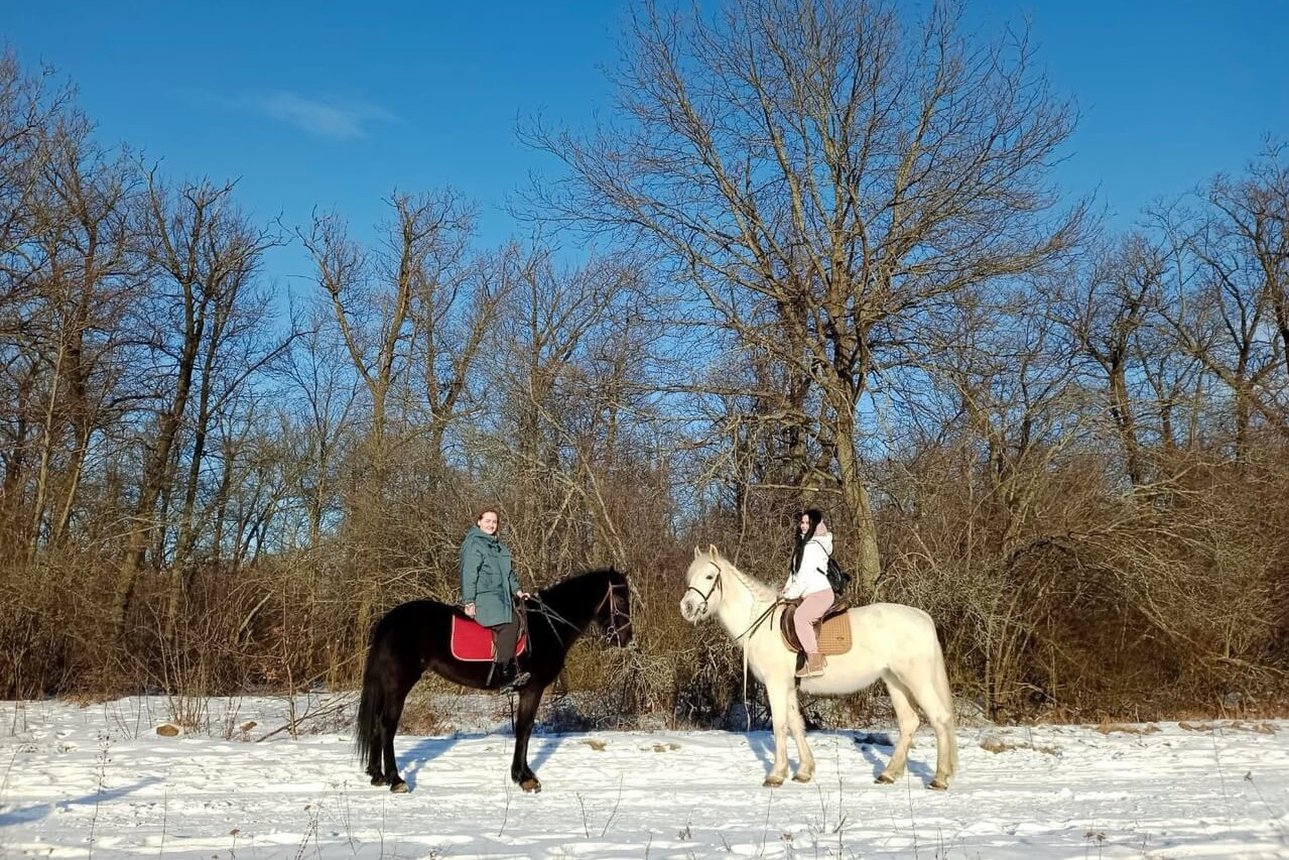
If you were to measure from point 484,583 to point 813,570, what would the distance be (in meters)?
3.10

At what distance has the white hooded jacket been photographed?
31.0 feet

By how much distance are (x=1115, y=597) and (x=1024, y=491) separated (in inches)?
78.1

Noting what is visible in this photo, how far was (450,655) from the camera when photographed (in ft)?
29.7

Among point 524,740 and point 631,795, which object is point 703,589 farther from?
point 524,740

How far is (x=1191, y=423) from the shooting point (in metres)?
15.1

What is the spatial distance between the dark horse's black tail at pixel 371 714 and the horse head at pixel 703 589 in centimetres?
290

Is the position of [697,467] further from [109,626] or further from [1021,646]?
[109,626]

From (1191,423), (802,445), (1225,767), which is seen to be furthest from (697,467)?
(1191,423)

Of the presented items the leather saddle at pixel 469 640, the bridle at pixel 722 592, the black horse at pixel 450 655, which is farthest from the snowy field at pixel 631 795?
the bridle at pixel 722 592

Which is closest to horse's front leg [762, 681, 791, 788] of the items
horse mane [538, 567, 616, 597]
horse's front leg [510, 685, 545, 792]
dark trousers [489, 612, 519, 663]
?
horse mane [538, 567, 616, 597]

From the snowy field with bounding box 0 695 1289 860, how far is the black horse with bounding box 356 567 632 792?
37 cm

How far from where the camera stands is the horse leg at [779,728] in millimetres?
8992

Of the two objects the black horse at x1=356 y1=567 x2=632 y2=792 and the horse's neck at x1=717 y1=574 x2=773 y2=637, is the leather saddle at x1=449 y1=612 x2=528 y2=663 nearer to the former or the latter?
the black horse at x1=356 y1=567 x2=632 y2=792

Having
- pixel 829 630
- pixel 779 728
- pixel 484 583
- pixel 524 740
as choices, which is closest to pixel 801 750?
pixel 779 728
